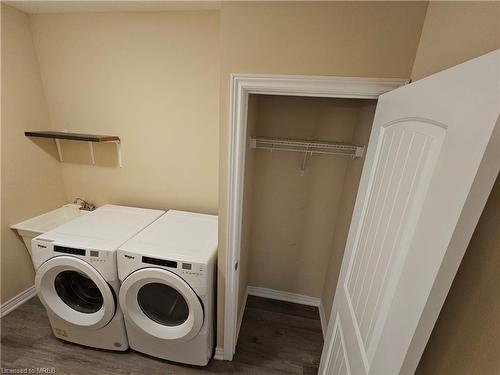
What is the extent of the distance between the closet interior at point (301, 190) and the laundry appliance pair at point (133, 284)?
0.44 metres

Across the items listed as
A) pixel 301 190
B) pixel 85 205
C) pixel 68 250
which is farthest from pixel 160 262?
pixel 85 205

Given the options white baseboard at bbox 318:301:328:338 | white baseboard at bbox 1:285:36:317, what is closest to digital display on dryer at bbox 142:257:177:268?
white baseboard at bbox 318:301:328:338

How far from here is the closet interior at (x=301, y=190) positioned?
66.4 inches

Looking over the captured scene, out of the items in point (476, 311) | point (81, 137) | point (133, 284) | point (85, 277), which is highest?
point (81, 137)

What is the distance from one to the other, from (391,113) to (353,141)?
98 cm

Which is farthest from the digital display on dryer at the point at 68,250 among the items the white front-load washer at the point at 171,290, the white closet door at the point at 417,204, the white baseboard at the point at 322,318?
the white baseboard at the point at 322,318

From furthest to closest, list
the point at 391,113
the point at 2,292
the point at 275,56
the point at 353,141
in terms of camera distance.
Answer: the point at 2,292
the point at 353,141
the point at 275,56
the point at 391,113

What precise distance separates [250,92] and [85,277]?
1.75 m

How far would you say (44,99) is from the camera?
2.03 m

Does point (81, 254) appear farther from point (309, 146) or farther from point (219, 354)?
point (309, 146)

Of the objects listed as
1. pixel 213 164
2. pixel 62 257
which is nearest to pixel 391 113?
pixel 213 164

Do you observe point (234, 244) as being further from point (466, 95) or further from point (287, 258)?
point (466, 95)

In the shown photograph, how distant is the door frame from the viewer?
3.20 feet

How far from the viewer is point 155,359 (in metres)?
1.70
